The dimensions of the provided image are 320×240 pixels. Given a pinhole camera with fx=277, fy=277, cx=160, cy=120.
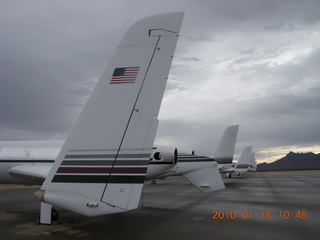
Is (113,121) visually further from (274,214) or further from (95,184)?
A: (274,214)

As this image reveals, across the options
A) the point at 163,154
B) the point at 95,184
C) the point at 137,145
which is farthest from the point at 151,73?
the point at 163,154

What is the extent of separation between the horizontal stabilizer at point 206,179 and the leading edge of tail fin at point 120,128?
980 cm

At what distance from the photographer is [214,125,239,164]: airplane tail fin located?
100ft

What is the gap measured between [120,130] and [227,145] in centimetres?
2660

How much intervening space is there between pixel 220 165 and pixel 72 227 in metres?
23.3

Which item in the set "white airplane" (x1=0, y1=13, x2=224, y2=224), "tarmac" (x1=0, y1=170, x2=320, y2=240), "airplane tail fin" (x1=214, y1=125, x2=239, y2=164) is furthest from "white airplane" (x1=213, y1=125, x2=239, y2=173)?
"white airplane" (x1=0, y1=13, x2=224, y2=224)

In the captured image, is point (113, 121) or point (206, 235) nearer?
point (113, 121)

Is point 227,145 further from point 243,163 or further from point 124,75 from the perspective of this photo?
point 243,163

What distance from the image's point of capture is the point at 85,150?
5.61 meters

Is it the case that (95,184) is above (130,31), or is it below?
below

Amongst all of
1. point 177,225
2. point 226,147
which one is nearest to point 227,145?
point 226,147

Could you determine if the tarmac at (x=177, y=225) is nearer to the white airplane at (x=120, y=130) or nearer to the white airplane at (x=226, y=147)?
the white airplane at (x=120, y=130)

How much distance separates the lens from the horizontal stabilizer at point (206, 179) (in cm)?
1442

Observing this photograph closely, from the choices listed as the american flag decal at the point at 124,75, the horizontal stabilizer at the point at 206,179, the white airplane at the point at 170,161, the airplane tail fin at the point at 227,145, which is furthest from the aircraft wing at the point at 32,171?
the airplane tail fin at the point at 227,145
